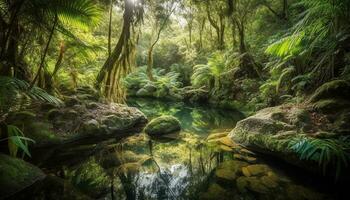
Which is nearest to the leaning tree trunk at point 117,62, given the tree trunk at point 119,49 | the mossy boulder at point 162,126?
the tree trunk at point 119,49

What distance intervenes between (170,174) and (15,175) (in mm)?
2293

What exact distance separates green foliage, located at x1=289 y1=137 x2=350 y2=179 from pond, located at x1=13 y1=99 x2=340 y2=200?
1.02 feet

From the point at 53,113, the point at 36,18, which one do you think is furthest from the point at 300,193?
the point at 53,113

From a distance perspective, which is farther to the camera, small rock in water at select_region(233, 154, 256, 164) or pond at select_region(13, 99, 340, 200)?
small rock in water at select_region(233, 154, 256, 164)

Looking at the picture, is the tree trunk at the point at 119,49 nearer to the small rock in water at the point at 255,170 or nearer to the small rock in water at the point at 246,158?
the small rock in water at the point at 246,158

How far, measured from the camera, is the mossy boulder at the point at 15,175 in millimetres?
3232

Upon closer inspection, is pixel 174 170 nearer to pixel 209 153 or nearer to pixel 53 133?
pixel 209 153

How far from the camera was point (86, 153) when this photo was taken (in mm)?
5047

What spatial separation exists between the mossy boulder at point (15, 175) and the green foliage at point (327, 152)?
4.06 m

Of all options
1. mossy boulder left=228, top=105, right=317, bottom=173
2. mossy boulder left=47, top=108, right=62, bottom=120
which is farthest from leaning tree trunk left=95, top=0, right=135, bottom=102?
mossy boulder left=228, top=105, right=317, bottom=173

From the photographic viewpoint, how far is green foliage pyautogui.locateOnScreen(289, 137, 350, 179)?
3594 millimetres

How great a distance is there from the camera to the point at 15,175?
135 inches

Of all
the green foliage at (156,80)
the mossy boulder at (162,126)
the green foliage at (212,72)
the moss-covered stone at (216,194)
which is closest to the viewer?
the moss-covered stone at (216,194)

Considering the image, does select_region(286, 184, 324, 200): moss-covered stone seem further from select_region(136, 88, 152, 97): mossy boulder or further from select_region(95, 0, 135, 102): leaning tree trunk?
select_region(136, 88, 152, 97): mossy boulder
